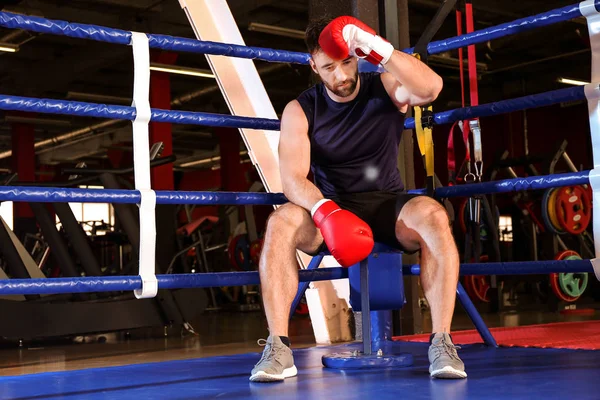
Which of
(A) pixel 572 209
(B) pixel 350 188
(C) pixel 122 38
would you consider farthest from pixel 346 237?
(A) pixel 572 209

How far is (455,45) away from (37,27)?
1454 millimetres

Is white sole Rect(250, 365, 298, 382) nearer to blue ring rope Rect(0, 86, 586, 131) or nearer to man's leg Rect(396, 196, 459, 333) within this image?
man's leg Rect(396, 196, 459, 333)

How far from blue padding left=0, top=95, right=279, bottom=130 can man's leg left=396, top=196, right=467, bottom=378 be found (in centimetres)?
72

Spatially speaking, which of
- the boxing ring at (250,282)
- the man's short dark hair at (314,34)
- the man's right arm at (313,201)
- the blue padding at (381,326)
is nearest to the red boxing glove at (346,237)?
the man's right arm at (313,201)

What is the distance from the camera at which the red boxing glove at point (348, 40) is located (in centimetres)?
228

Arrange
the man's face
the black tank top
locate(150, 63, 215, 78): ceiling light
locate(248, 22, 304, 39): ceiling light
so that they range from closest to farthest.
Result: the man's face < the black tank top < locate(248, 22, 304, 39): ceiling light < locate(150, 63, 215, 78): ceiling light

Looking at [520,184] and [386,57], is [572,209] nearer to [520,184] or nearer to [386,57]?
[520,184]

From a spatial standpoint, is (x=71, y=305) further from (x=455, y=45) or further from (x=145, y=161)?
(x=455, y=45)

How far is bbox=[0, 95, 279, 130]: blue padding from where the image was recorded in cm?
223

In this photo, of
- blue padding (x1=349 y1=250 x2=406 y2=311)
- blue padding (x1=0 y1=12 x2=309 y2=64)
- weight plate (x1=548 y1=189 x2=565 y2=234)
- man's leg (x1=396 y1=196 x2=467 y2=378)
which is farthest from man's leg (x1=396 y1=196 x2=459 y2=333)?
weight plate (x1=548 y1=189 x2=565 y2=234)

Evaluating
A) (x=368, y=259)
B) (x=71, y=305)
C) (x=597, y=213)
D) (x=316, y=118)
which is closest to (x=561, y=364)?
(x=597, y=213)

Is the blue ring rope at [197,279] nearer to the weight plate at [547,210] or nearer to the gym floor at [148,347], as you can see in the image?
the gym floor at [148,347]

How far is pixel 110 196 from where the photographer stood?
2348 mm

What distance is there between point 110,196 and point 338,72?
2.67ft
